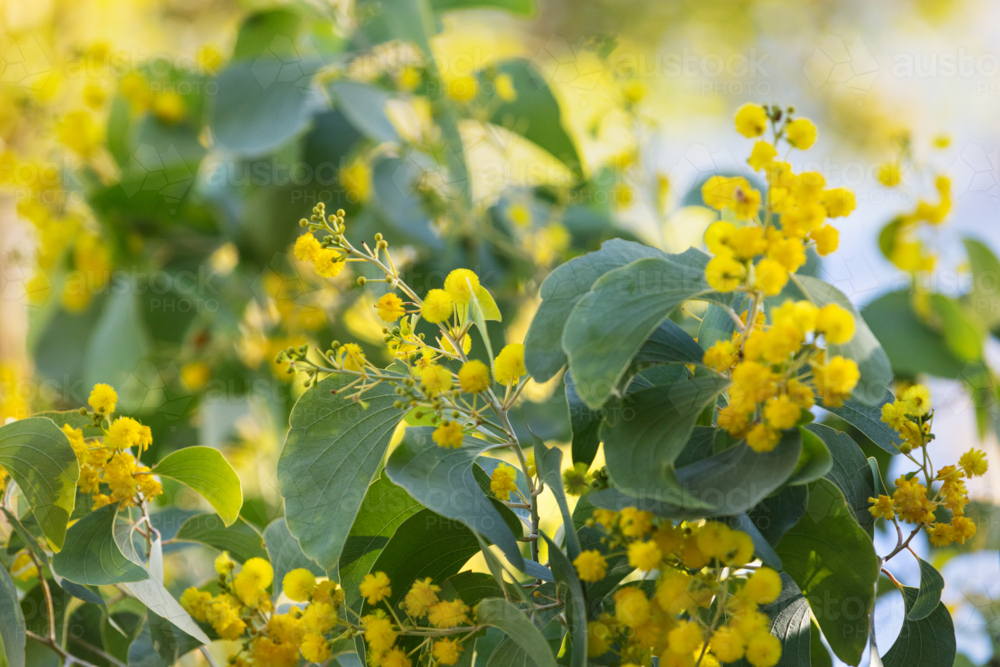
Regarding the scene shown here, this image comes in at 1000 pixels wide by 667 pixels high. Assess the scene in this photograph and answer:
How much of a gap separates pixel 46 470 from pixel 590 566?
0.96 ft

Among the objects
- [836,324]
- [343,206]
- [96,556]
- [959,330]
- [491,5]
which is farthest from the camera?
[491,5]

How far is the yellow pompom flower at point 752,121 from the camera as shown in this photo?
33 centimetres

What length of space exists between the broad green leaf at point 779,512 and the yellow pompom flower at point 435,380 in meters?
0.16

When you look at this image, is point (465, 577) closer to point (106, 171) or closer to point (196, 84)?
point (196, 84)

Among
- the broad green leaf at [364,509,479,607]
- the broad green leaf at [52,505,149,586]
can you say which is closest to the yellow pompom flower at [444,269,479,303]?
the broad green leaf at [364,509,479,607]

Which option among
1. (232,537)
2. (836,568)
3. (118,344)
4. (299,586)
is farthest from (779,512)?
(118,344)

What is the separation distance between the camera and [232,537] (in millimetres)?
481

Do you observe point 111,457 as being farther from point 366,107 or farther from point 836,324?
point 366,107

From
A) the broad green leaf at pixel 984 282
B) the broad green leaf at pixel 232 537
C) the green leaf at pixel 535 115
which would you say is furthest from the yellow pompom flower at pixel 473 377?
the broad green leaf at pixel 984 282

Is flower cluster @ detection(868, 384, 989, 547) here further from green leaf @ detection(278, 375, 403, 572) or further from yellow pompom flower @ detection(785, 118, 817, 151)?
green leaf @ detection(278, 375, 403, 572)

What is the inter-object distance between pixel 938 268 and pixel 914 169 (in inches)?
5.6

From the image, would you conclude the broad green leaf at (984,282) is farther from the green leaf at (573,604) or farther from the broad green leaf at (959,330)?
the green leaf at (573,604)

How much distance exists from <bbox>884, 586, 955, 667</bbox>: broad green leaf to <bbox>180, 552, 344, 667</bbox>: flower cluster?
30cm

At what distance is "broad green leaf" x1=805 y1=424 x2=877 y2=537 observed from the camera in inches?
14.6
